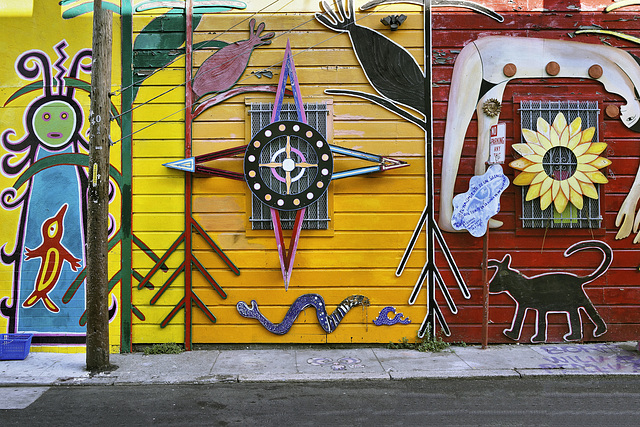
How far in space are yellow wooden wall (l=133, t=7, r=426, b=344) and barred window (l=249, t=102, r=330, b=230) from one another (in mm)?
135

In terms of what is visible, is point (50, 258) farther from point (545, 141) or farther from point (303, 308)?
point (545, 141)

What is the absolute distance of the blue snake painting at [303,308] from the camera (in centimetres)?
788

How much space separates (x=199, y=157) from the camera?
25.7ft

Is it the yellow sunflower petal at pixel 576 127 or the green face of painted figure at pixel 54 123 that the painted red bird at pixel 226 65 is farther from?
the yellow sunflower petal at pixel 576 127

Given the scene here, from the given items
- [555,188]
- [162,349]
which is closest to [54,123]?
[162,349]

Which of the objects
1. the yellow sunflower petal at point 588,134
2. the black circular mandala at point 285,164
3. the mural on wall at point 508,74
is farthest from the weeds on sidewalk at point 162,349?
the yellow sunflower petal at point 588,134

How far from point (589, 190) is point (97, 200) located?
756 cm

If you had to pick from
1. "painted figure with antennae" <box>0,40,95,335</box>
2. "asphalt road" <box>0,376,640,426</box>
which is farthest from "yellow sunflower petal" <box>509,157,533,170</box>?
"painted figure with antennae" <box>0,40,95,335</box>

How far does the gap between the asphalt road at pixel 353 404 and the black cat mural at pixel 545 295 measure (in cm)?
143

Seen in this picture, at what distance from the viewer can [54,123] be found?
8031 mm

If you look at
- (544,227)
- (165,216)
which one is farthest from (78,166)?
(544,227)

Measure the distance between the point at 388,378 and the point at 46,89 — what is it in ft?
23.0

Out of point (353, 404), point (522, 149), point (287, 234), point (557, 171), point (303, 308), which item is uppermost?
point (522, 149)

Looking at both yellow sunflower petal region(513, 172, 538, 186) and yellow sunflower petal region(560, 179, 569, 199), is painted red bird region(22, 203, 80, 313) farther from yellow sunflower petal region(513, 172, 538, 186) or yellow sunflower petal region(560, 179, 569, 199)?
yellow sunflower petal region(560, 179, 569, 199)
